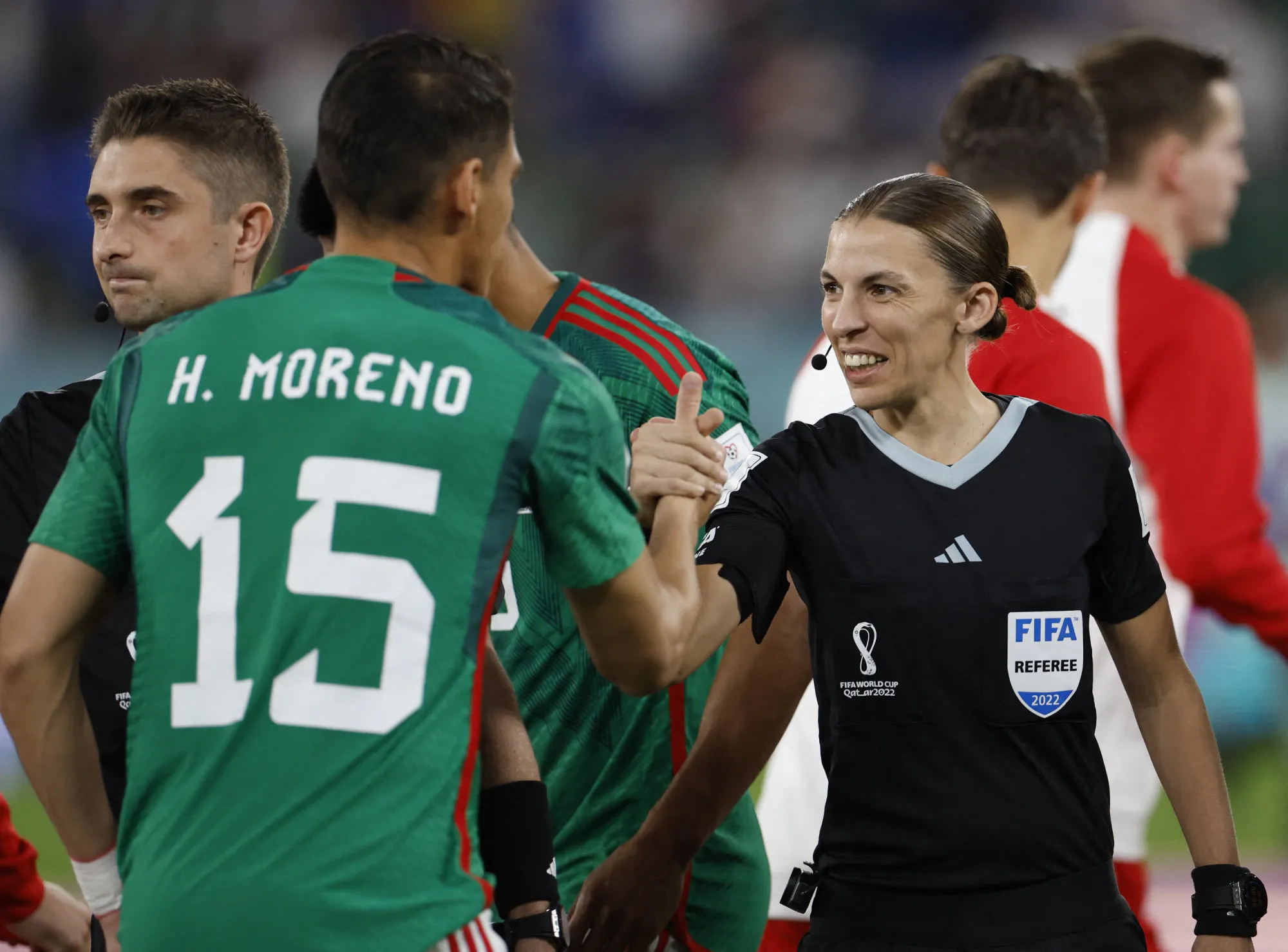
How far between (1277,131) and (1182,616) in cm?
699

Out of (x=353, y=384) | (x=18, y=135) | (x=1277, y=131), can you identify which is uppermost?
(x=1277, y=131)

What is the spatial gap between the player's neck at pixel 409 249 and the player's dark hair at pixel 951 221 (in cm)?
75

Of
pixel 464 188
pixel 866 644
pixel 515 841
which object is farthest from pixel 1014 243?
pixel 515 841

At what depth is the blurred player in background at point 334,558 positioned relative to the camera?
2.03 m

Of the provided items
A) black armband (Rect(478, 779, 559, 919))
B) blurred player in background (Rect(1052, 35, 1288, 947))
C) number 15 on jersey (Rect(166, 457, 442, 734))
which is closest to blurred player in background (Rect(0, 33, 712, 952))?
number 15 on jersey (Rect(166, 457, 442, 734))

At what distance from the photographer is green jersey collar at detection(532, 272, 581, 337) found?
10.1ft

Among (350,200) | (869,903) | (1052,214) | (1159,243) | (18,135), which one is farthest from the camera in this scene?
(18,135)

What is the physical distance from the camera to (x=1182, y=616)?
4852 millimetres

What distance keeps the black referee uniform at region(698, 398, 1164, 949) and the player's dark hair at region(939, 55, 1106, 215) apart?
1486 millimetres

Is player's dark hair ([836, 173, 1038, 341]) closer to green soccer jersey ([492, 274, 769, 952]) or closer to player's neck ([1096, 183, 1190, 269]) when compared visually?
green soccer jersey ([492, 274, 769, 952])

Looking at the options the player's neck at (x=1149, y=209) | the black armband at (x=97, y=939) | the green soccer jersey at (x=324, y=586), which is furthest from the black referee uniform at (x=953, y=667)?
the player's neck at (x=1149, y=209)

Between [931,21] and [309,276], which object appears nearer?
[309,276]

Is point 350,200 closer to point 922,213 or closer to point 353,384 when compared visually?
point 353,384

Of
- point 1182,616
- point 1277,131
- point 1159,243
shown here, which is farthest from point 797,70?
point 1182,616
